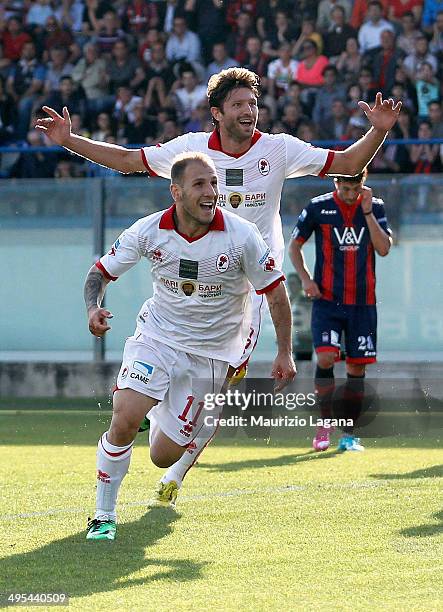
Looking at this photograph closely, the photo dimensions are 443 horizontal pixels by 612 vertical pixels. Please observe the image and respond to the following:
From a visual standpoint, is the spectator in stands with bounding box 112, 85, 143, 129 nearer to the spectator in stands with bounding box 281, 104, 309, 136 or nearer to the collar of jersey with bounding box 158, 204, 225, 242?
the spectator in stands with bounding box 281, 104, 309, 136

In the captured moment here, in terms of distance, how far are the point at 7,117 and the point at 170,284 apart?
11.7m

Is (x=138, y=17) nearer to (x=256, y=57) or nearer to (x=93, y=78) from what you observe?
(x=93, y=78)

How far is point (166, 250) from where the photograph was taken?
6562mm

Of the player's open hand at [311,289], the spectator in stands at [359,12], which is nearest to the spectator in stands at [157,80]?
the spectator in stands at [359,12]

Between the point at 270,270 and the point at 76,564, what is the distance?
6.18 feet

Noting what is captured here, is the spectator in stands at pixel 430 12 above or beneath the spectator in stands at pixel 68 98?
above

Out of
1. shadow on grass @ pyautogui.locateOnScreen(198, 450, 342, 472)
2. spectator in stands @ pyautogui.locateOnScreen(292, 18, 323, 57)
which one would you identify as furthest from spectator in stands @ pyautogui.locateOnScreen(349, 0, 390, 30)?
shadow on grass @ pyautogui.locateOnScreen(198, 450, 342, 472)

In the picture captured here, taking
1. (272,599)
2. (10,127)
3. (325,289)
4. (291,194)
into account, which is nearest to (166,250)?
(272,599)

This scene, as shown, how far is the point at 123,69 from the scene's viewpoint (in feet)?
59.0

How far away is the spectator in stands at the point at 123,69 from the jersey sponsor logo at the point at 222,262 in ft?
37.7

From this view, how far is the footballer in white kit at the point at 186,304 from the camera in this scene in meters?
6.52

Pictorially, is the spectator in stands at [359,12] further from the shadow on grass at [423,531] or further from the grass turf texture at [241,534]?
the shadow on grass at [423,531]

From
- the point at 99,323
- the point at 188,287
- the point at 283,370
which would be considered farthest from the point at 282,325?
the point at 99,323

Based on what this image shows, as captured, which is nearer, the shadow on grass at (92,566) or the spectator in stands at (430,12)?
the shadow on grass at (92,566)
